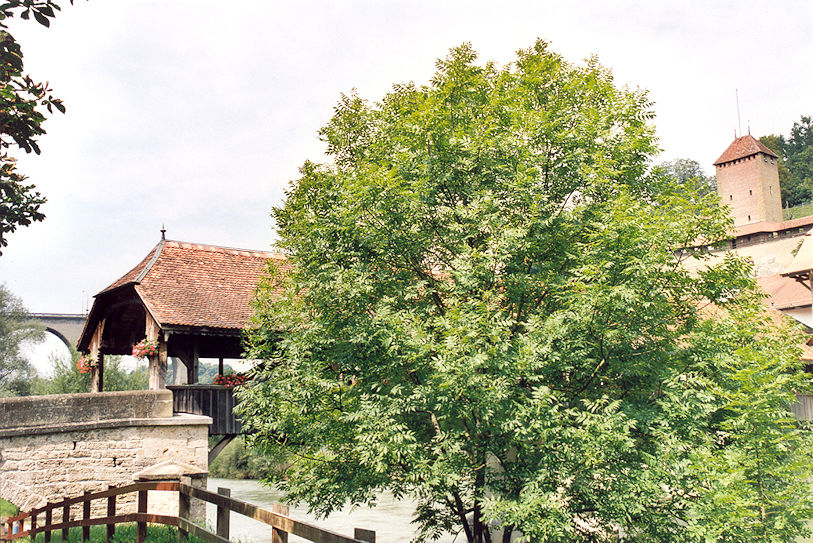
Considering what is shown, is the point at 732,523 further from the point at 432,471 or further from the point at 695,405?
the point at 432,471

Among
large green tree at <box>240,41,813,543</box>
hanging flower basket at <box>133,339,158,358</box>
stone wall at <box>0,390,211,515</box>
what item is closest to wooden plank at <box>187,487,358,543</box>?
large green tree at <box>240,41,813,543</box>

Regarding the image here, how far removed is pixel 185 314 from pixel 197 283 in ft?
5.52

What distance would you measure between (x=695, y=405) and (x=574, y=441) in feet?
5.72

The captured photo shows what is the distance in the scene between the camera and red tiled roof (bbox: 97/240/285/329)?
569 inches

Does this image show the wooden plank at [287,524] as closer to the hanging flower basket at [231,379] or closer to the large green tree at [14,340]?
the hanging flower basket at [231,379]

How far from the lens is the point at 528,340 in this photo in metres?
8.71

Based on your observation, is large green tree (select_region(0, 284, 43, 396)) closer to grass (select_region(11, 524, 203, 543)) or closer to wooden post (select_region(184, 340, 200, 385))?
wooden post (select_region(184, 340, 200, 385))

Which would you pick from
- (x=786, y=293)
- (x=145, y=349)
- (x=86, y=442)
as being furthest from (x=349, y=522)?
(x=786, y=293)

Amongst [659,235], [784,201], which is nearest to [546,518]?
[659,235]

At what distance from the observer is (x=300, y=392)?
10.1 meters

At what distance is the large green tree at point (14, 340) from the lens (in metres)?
42.0

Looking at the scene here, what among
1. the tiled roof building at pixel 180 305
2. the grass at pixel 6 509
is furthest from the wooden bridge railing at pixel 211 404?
the grass at pixel 6 509

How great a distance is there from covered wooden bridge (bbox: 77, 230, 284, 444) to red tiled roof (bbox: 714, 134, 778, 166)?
55657 millimetres

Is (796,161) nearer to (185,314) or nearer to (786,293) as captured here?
(786,293)
